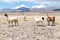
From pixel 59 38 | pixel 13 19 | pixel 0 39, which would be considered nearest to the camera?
pixel 0 39

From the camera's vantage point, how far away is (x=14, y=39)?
1217 centimetres

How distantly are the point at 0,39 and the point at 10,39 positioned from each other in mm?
617

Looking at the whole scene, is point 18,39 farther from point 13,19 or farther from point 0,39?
point 13,19

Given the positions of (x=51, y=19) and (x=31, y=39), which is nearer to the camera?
(x=31, y=39)

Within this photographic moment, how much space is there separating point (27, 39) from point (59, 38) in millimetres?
2006

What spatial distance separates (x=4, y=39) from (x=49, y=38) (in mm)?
2805

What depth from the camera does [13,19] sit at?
72.4 ft

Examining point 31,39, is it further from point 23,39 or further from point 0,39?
point 0,39

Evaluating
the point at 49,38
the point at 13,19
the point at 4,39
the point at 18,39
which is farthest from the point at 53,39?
the point at 13,19

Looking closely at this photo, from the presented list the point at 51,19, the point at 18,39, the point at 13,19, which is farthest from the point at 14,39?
the point at 51,19

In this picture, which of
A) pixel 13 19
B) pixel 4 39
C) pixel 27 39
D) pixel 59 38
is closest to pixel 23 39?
pixel 27 39

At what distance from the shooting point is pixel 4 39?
39.7ft

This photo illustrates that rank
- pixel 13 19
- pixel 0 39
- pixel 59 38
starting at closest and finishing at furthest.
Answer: pixel 0 39 → pixel 59 38 → pixel 13 19

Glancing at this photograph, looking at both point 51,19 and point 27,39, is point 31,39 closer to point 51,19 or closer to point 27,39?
point 27,39
